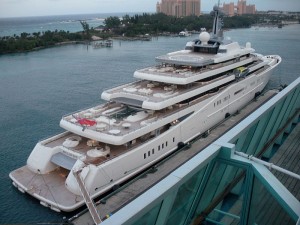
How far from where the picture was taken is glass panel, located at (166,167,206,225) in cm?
323

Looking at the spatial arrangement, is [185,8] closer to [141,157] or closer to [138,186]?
[141,157]

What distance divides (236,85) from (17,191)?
14.7 meters

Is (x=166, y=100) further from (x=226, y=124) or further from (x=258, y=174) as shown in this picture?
(x=258, y=174)

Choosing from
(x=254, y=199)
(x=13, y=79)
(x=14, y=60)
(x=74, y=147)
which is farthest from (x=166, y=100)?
(x=14, y=60)

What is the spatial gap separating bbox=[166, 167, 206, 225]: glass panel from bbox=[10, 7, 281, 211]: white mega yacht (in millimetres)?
9379

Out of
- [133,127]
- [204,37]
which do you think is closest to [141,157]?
[133,127]

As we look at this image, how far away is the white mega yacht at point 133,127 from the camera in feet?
42.9

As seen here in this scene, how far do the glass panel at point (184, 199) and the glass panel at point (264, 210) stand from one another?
2.04ft

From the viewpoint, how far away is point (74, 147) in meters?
14.7

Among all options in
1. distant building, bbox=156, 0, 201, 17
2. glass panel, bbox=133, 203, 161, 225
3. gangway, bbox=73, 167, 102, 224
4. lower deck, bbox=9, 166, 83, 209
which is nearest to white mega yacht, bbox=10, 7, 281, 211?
lower deck, bbox=9, 166, 83, 209

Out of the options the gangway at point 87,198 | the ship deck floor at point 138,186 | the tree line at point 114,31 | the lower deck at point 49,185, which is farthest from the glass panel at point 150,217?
the tree line at point 114,31

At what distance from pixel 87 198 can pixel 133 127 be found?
4.26m

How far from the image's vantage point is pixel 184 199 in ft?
11.0

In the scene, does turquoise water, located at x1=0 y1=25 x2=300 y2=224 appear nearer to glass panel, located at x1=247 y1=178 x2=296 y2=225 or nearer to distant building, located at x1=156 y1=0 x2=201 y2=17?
glass panel, located at x1=247 y1=178 x2=296 y2=225
